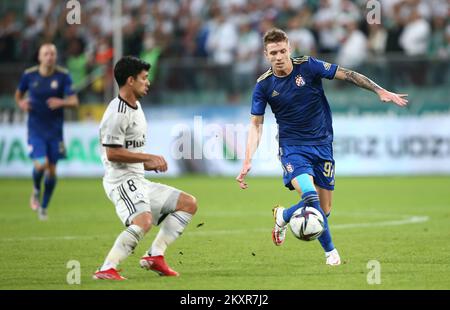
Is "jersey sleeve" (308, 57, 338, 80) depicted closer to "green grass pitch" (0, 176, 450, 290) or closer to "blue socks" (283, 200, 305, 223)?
"blue socks" (283, 200, 305, 223)

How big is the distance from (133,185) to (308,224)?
1.70 meters

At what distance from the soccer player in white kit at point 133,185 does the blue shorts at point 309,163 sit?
1212 millimetres

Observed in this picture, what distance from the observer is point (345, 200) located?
61.4 ft

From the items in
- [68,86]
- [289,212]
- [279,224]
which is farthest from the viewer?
[68,86]

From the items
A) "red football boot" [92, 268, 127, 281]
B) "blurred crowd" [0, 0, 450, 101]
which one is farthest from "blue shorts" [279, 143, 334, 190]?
"blurred crowd" [0, 0, 450, 101]

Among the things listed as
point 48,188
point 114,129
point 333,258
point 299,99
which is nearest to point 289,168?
point 299,99

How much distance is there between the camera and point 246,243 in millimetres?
12547

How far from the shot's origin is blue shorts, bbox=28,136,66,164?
16.8 m

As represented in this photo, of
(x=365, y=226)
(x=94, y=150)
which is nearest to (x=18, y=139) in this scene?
(x=94, y=150)

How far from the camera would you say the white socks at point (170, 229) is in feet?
31.6

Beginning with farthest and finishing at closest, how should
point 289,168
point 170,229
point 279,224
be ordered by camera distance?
point 279,224 → point 289,168 → point 170,229

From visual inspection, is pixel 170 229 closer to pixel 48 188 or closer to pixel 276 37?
pixel 276 37

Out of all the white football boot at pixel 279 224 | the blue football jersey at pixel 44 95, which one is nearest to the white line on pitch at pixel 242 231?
the white football boot at pixel 279 224
